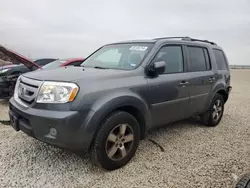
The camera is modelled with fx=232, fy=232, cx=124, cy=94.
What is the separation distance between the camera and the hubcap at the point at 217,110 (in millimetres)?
5042

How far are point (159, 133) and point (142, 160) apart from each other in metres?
1.25

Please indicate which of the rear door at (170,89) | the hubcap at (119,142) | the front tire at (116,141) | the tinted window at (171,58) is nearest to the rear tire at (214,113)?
the rear door at (170,89)

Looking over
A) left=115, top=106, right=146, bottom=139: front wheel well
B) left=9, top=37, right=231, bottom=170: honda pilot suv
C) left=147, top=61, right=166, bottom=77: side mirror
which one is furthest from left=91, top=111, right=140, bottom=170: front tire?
left=147, top=61, right=166, bottom=77: side mirror

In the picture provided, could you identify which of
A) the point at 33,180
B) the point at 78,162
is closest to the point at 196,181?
the point at 78,162

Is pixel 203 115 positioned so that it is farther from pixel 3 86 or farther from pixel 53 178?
pixel 3 86

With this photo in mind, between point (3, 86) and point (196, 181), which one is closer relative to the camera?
point (196, 181)

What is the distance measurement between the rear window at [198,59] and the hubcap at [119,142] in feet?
6.09

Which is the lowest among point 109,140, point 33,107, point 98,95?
point 109,140

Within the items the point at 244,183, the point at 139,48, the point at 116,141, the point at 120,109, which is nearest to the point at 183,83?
the point at 139,48

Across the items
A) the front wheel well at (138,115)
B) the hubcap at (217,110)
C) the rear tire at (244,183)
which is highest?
the front wheel well at (138,115)

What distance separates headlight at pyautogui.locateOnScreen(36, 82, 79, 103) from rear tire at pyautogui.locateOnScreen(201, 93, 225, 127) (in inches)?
129

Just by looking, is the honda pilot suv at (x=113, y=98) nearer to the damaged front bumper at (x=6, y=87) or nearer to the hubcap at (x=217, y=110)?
the hubcap at (x=217, y=110)

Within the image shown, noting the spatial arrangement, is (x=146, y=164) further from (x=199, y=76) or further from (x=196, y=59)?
(x=196, y=59)

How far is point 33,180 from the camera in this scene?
8.93 feet
